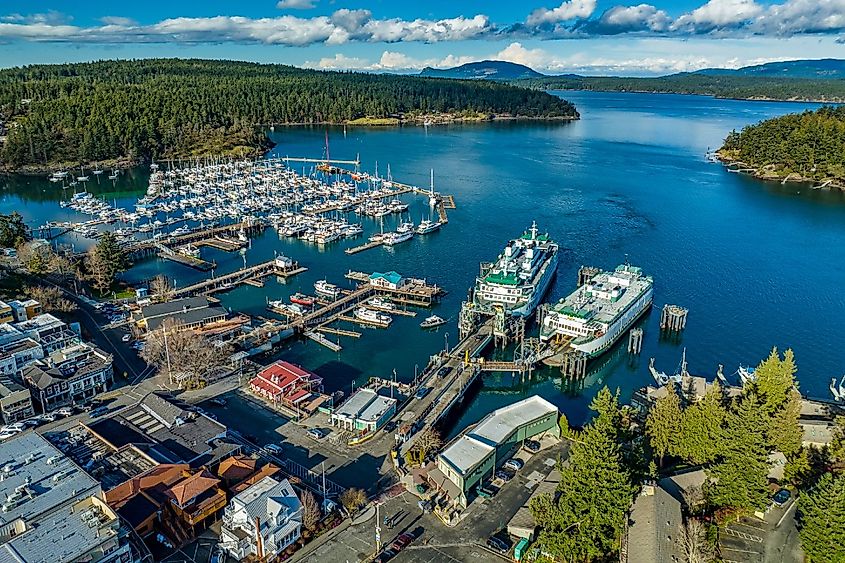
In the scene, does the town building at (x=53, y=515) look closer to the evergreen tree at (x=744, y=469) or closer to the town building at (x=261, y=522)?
the town building at (x=261, y=522)

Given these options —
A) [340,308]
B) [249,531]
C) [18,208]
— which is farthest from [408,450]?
[18,208]

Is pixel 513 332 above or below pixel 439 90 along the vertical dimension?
below

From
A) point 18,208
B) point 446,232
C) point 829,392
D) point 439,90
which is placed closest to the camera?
point 829,392

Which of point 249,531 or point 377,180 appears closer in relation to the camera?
point 249,531

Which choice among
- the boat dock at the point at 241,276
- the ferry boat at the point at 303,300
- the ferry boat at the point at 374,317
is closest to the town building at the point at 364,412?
the ferry boat at the point at 374,317

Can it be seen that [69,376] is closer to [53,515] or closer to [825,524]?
[53,515]

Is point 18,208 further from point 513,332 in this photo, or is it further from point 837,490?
point 837,490

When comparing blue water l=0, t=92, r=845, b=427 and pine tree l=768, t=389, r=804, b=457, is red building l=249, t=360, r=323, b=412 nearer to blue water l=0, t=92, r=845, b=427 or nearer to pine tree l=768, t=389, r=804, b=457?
blue water l=0, t=92, r=845, b=427
